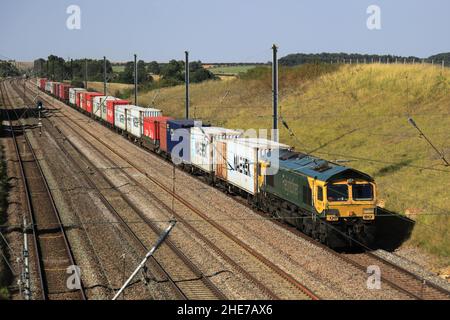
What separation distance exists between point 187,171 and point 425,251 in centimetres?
2364

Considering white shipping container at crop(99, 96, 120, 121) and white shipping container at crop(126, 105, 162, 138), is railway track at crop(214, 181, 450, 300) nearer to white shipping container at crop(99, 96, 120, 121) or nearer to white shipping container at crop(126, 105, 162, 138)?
white shipping container at crop(126, 105, 162, 138)

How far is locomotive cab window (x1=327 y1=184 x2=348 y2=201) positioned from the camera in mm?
25547

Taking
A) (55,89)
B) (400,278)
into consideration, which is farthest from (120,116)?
(55,89)

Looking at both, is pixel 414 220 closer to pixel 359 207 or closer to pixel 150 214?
pixel 359 207

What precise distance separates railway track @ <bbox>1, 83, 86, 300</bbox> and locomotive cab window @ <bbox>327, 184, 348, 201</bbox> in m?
10.5

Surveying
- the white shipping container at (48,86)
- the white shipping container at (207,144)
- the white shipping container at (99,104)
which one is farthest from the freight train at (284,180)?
the white shipping container at (48,86)

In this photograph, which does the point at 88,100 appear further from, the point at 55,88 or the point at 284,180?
the point at 284,180

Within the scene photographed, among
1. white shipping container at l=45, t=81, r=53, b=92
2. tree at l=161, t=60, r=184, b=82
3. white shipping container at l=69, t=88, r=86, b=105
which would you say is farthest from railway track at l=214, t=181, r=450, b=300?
white shipping container at l=45, t=81, r=53, b=92

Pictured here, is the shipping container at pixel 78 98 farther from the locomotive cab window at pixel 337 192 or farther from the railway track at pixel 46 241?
the locomotive cab window at pixel 337 192

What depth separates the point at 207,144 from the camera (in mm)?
40250

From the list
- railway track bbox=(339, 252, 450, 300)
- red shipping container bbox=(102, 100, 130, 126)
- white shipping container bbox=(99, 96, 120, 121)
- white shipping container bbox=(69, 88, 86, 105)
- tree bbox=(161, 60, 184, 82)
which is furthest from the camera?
tree bbox=(161, 60, 184, 82)

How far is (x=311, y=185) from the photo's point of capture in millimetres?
26641

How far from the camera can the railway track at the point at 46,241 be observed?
2177cm

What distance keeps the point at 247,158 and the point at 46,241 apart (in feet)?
37.0
